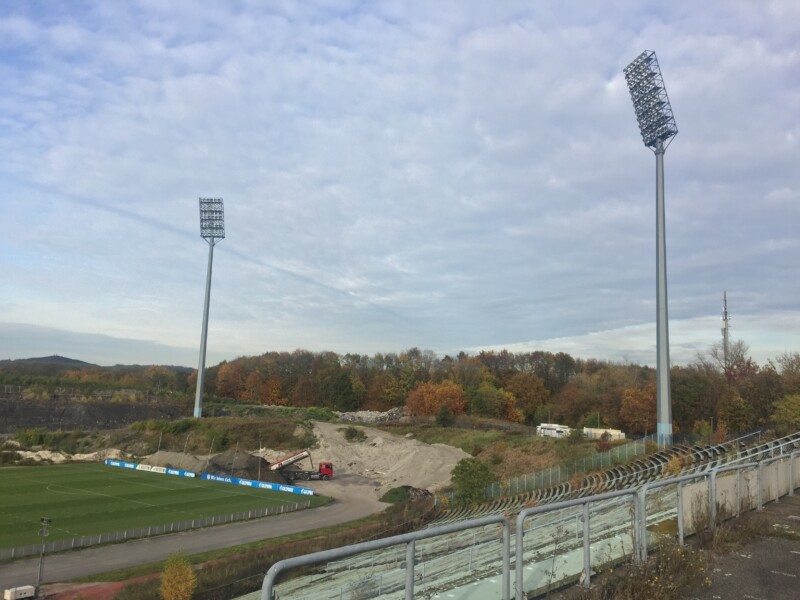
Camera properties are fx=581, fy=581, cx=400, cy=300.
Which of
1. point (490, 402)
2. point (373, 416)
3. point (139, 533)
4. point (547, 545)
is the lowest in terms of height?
point (139, 533)

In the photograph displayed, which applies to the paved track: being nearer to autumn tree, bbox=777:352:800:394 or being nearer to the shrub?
the shrub

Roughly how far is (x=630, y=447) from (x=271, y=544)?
3006cm

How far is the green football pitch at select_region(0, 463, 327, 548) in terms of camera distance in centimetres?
4459

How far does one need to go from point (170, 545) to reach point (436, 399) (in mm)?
81268

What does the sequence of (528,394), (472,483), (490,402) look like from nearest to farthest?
(472,483) < (490,402) < (528,394)

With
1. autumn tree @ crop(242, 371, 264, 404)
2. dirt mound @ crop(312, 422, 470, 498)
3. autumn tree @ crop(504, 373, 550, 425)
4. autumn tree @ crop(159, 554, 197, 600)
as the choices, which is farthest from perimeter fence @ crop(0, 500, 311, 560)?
autumn tree @ crop(242, 371, 264, 404)

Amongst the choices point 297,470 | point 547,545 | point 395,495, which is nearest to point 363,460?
point 297,470

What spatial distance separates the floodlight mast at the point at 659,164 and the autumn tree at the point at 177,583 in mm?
38276

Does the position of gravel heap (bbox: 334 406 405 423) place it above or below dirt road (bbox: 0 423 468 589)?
above

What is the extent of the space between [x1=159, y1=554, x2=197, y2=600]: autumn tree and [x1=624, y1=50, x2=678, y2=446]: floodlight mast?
38.3 metres

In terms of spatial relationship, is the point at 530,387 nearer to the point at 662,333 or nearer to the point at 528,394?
the point at 528,394

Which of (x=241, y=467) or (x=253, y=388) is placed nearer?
(x=241, y=467)

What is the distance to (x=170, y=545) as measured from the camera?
39.3 metres

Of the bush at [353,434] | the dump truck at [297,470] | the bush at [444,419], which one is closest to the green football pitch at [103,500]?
the dump truck at [297,470]
